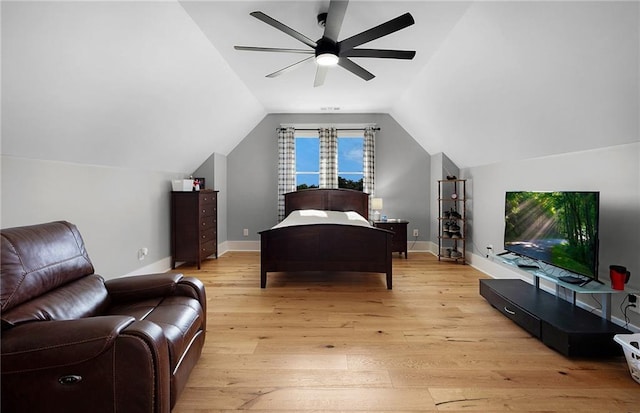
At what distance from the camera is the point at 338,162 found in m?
5.80

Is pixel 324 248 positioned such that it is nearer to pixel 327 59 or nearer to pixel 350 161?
pixel 327 59

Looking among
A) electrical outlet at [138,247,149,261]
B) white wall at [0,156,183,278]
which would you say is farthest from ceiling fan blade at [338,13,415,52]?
electrical outlet at [138,247,149,261]

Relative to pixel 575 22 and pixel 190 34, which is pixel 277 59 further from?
pixel 575 22

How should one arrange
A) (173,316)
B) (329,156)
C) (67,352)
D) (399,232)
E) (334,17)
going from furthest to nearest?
1. (329,156)
2. (399,232)
3. (334,17)
4. (173,316)
5. (67,352)

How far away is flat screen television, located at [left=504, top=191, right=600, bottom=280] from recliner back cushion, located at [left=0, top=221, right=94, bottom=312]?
350 cm

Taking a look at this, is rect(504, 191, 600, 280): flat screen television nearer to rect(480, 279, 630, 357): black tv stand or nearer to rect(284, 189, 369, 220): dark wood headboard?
rect(480, 279, 630, 357): black tv stand

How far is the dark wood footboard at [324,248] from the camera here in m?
3.57

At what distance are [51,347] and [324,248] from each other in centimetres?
266

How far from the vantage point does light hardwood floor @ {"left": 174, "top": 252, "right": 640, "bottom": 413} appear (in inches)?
65.5

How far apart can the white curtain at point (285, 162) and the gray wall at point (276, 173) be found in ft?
0.58

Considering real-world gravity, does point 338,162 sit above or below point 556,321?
above

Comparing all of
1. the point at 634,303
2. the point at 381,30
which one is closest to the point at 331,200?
the point at 381,30

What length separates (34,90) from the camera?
6.51 feet

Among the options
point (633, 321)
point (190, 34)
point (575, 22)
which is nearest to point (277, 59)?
point (190, 34)
